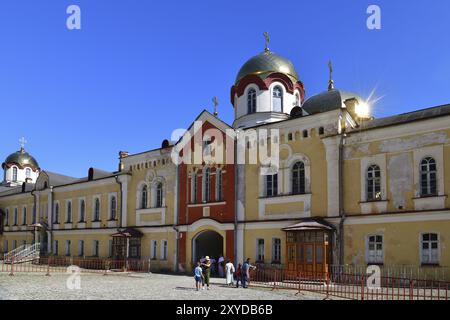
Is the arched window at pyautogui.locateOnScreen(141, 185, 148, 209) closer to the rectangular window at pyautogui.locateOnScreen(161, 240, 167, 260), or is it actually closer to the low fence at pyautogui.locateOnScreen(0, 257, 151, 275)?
the rectangular window at pyautogui.locateOnScreen(161, 240, 167, 260)

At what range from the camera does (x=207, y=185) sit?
27.7 meters

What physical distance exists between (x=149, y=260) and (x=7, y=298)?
548 inches

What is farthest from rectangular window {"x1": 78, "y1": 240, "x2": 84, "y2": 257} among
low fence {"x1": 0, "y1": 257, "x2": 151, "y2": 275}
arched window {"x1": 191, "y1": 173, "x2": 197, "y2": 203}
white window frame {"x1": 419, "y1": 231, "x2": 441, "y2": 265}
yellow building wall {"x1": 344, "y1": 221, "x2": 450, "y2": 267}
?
white window frame {"x1": 419, "y1": 231, "x2": 441, "y2": 265}

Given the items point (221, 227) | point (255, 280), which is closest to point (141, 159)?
point (221, 227)

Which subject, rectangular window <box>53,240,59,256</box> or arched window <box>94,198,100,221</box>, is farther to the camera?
rectangular window <box>53,240,59,256</box>

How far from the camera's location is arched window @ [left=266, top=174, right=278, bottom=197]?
2453 centimetres

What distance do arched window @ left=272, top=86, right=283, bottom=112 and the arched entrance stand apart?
27.4 ft

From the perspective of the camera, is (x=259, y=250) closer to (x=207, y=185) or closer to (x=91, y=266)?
(x=207, y=185)

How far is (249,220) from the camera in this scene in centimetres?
2519

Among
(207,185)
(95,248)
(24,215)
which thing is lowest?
(95,248)

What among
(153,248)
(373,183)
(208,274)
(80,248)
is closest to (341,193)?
(373,183)

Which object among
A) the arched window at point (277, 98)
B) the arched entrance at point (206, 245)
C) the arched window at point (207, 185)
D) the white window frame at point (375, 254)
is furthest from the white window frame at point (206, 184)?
the white window frame at point (375, 254)

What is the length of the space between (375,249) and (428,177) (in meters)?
3.66

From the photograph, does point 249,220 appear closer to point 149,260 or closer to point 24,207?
point 149,260
